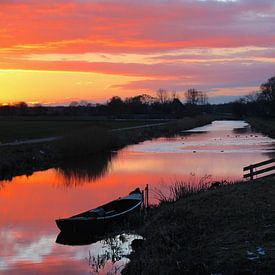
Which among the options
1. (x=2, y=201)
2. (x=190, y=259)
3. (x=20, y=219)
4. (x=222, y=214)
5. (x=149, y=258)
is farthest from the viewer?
(x=2, y=201)

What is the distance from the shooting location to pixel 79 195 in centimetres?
2428

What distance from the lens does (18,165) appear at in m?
35.1

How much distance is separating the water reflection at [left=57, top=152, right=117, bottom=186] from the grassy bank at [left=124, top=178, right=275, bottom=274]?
49.2ft

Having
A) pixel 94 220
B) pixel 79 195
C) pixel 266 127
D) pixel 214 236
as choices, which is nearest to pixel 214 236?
pixel 214 236

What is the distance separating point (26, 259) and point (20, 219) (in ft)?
19.5

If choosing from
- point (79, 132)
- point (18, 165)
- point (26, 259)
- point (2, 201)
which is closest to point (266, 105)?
point (79, 132)

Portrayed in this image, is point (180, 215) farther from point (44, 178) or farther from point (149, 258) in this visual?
point (44, 178)

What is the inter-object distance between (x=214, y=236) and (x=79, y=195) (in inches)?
554

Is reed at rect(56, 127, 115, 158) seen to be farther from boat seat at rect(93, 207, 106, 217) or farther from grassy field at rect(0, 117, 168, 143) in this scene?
boat seat at rect(93, 207, 106, 217)

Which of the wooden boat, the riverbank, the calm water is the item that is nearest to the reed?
the riverbank

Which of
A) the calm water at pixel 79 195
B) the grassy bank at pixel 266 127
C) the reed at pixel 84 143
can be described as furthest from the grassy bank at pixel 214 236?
the grassy bank at pixel 266 127

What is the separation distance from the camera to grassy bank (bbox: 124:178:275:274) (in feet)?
29.3

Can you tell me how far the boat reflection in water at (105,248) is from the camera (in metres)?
12.1

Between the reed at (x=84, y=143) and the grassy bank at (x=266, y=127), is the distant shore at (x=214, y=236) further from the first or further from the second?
the grassy bank at (x=266, y=127)
